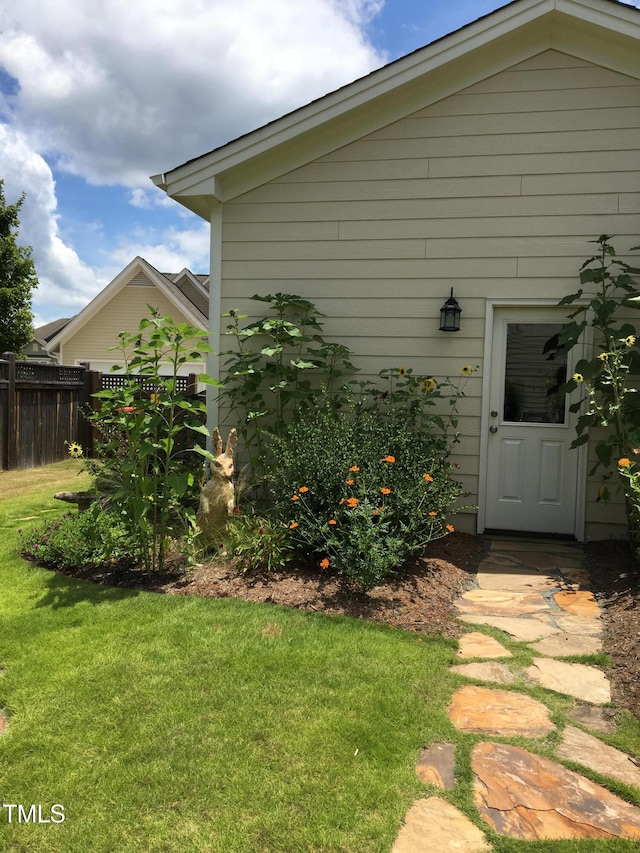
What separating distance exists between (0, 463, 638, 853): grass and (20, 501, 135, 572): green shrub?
0.62 m

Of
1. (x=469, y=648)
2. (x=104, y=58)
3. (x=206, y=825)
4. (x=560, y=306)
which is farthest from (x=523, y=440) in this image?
(x=104, y=58)

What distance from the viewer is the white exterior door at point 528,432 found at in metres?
5.36

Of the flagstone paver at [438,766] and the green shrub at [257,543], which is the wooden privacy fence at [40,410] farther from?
the flagstone paver at [438,766]

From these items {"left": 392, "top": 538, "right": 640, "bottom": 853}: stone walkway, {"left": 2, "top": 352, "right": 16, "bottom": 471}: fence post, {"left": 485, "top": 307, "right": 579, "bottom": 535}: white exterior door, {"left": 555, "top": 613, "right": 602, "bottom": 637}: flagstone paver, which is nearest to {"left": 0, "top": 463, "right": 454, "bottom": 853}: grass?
{"left": 392, "top": 538, "right": 640, "bottom": 853}: stone walkway

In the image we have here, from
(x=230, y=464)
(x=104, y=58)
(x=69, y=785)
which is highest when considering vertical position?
→ (x=104, y=58)

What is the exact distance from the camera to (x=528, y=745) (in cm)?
224

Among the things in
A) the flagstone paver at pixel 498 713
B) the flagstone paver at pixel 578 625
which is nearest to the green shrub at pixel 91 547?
the flagstone paver at pixel 498 713

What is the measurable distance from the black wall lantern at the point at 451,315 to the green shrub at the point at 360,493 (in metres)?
1.12

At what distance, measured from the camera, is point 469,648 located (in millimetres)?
3115

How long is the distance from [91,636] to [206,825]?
1644 millimetres

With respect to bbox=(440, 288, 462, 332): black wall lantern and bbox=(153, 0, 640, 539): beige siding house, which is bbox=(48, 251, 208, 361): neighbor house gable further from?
bbox=(440, 288, 462, 332): black wall lantern

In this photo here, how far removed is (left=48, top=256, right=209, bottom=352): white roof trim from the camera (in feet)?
57.0

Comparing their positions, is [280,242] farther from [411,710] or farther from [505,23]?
[411,710]

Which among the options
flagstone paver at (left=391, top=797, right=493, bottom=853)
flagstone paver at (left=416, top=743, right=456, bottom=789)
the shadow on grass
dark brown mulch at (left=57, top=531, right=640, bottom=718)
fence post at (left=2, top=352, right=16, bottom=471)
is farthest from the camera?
fence post at (left=2, top=352, right=16, bottom=471)
